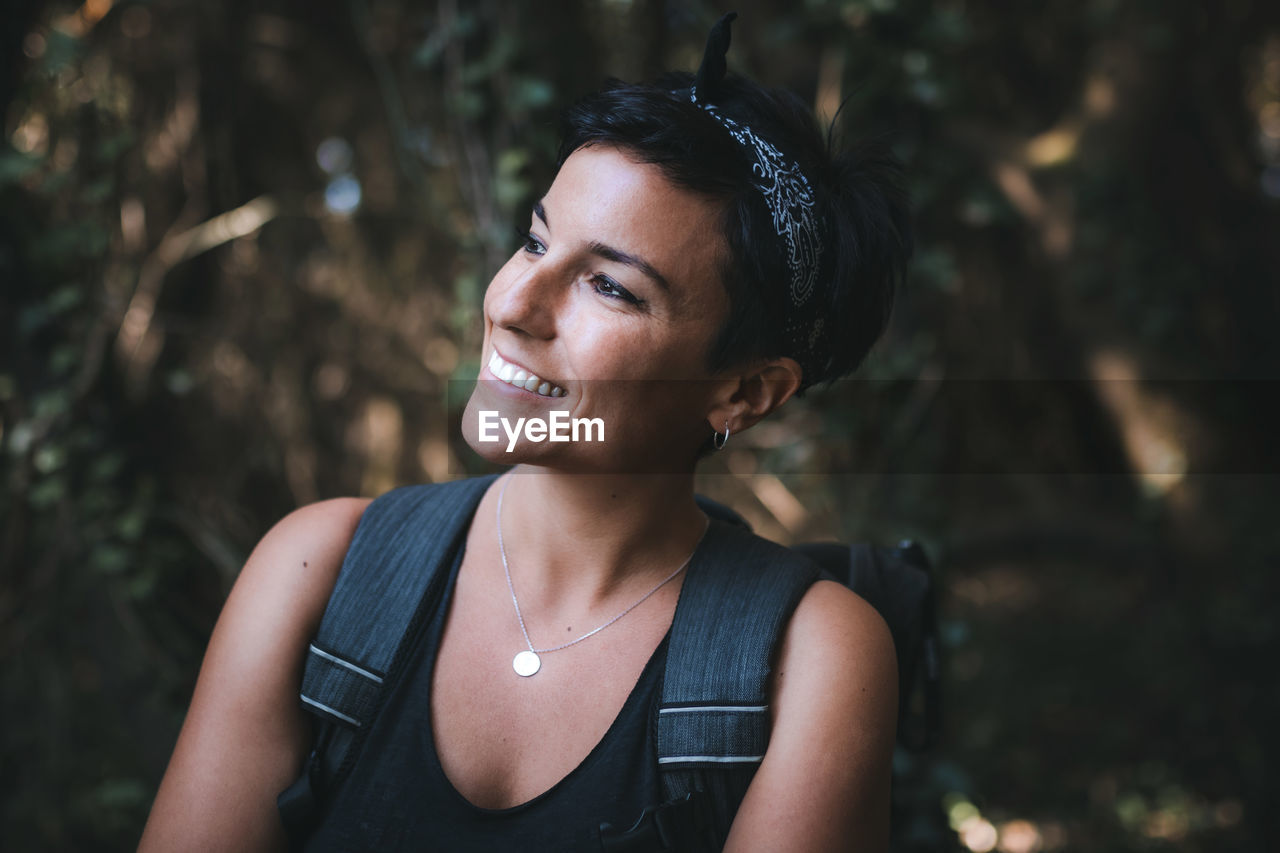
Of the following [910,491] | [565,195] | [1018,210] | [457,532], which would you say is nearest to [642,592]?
[457,532]

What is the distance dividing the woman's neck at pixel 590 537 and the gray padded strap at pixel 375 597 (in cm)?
13

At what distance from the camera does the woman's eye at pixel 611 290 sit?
1244mm

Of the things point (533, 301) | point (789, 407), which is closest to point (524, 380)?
point (533, 301)

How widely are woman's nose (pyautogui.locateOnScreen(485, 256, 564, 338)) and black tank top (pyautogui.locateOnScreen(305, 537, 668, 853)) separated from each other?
55 centimetres

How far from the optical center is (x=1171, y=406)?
359cm

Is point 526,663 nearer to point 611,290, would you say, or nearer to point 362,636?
point 362,636

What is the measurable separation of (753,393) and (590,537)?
340 millimetres

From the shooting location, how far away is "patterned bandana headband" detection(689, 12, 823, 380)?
130 centimetres

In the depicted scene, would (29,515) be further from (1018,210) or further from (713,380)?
(1018,210)

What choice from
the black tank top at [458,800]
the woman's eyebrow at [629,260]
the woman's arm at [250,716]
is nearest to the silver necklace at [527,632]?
the black tank top at [458,800]

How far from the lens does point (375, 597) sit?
132 centimetres

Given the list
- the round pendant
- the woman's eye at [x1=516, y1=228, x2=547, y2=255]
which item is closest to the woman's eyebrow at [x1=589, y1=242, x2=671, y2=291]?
the woman's eye at [x1=516, y1=228, x2=547, y2=255]

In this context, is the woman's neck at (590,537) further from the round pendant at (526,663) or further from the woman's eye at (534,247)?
the woman's eye at (534,247)

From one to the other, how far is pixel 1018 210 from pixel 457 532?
121 inches
